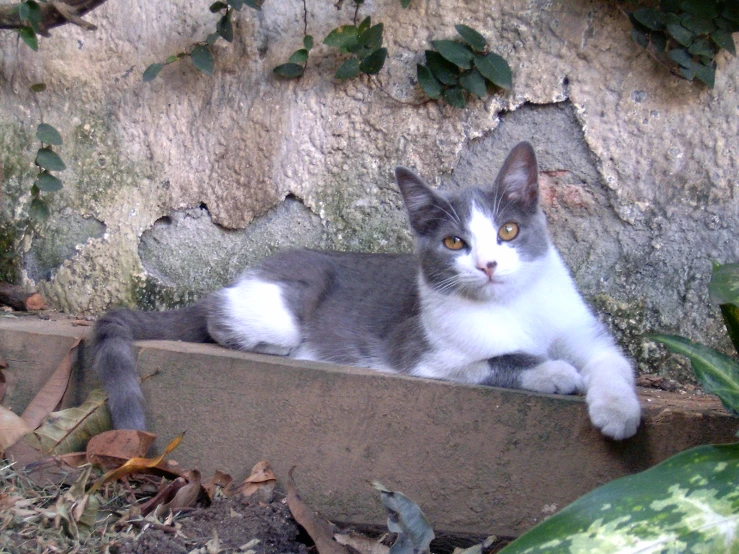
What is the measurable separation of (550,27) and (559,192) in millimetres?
642

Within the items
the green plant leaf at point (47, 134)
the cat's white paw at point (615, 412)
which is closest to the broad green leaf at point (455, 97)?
the cat's white paw at point (615, 412)

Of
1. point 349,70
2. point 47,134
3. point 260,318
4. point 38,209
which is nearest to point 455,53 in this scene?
point 349,70

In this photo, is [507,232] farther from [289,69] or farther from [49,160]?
[49,160]

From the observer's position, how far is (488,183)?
9.81 ft

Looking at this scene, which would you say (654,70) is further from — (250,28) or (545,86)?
(250,28)

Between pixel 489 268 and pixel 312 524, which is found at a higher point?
pixel 489 268

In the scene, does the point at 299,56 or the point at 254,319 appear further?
the point at 299,56

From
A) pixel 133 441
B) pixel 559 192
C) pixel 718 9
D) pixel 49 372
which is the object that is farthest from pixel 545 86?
pixel 49 372

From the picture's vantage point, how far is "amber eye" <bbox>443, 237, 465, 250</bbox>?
247 cm

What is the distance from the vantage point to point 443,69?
2908mm

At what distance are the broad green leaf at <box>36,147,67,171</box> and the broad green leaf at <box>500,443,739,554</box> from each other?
2649 millimetres

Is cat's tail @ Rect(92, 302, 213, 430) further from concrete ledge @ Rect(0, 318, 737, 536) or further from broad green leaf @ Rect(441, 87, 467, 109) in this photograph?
broad green leaf @ Rect(441, 87, 467, 109)

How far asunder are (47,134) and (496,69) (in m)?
1.90

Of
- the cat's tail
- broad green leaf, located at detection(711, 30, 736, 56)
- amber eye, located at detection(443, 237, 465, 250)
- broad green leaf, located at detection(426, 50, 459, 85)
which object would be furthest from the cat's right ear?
broad green leaf, located at detection(711, 30, 736, 56)
